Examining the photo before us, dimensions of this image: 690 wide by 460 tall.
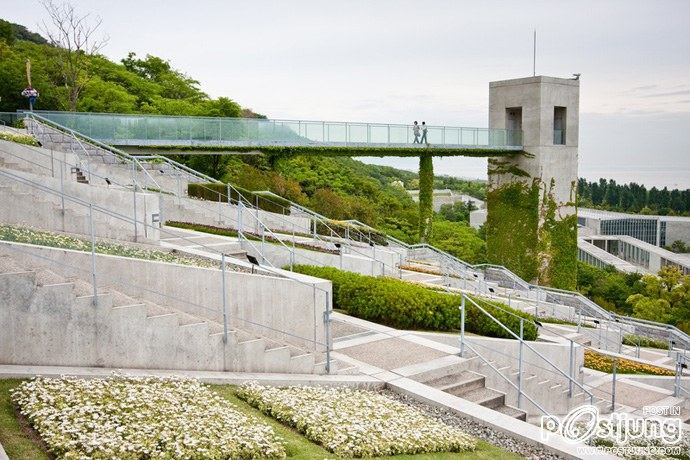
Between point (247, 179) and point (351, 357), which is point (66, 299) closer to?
point (351, 357)

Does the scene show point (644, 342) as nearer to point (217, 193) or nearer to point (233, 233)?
point (233, 233)

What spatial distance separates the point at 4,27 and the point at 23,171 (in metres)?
44.9

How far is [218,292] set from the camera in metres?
12.8

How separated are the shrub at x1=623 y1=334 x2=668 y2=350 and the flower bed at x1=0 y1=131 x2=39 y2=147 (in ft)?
71.4

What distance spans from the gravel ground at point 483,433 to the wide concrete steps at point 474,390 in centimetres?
149

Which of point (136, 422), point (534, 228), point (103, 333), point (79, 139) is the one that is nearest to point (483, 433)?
point (136, 422)

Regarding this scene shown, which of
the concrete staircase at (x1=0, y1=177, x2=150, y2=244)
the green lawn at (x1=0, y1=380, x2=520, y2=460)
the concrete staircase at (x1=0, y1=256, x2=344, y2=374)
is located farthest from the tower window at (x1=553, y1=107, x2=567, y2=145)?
the green lawn at (x1=0, y1=380, x2=520, y2=460)

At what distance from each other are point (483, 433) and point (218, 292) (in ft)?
18.1

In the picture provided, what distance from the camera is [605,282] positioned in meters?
54.4

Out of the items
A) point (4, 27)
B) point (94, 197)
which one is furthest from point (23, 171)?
point (4, 27)

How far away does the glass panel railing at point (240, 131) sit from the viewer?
89.9ft

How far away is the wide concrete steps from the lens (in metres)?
12.5

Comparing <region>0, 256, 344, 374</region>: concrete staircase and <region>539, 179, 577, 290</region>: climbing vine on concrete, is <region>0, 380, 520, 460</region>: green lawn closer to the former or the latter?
<region>0, 256, 344, 374</region>: concrete staircase

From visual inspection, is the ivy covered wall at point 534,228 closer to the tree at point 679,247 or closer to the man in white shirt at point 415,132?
the man in white shirt at point 415,132
